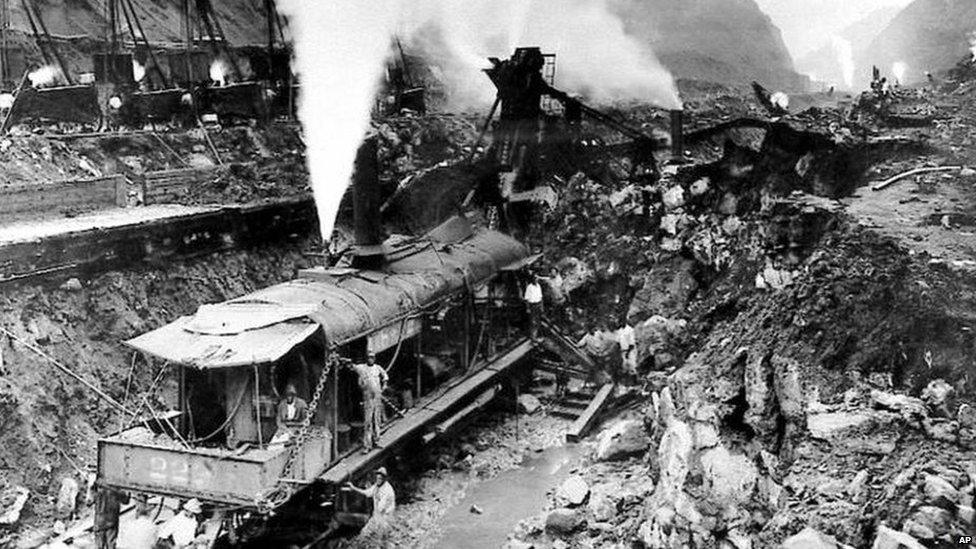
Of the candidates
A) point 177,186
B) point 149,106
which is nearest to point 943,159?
point 177,186

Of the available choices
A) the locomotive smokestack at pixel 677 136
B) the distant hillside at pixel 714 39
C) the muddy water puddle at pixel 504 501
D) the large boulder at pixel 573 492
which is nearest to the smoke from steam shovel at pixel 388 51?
the distant hillside at pixel 714 39

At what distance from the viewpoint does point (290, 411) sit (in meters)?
9.86

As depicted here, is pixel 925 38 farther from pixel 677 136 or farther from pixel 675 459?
pixel 675 459

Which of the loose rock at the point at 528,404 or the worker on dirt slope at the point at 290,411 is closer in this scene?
the worker on dirt slope at the point at 290,411

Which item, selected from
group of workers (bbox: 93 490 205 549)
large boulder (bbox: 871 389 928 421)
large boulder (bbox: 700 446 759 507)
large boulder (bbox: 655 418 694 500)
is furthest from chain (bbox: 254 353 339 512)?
large boulder (bbox: 871 389 928 421)

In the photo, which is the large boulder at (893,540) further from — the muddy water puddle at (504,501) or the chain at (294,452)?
the muddy water puddle at (504,501)

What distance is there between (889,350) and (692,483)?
1.96 m

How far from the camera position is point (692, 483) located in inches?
305

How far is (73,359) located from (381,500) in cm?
541

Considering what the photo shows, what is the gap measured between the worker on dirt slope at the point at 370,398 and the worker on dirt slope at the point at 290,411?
0.98 meters

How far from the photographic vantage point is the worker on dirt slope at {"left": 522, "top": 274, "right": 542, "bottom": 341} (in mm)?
16453

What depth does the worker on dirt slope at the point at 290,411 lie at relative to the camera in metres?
9.88

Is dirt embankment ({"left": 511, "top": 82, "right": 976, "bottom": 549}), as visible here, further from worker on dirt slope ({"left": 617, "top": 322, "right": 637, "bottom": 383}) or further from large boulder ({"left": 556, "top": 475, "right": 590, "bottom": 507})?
worker on dirt slope ({"left": 617, "top": 322, "right": 637, "bottom": 383})

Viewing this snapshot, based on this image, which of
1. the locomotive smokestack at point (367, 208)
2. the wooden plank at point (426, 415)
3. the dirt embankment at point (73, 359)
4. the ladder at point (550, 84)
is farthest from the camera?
the ladder at point (550, 84)
